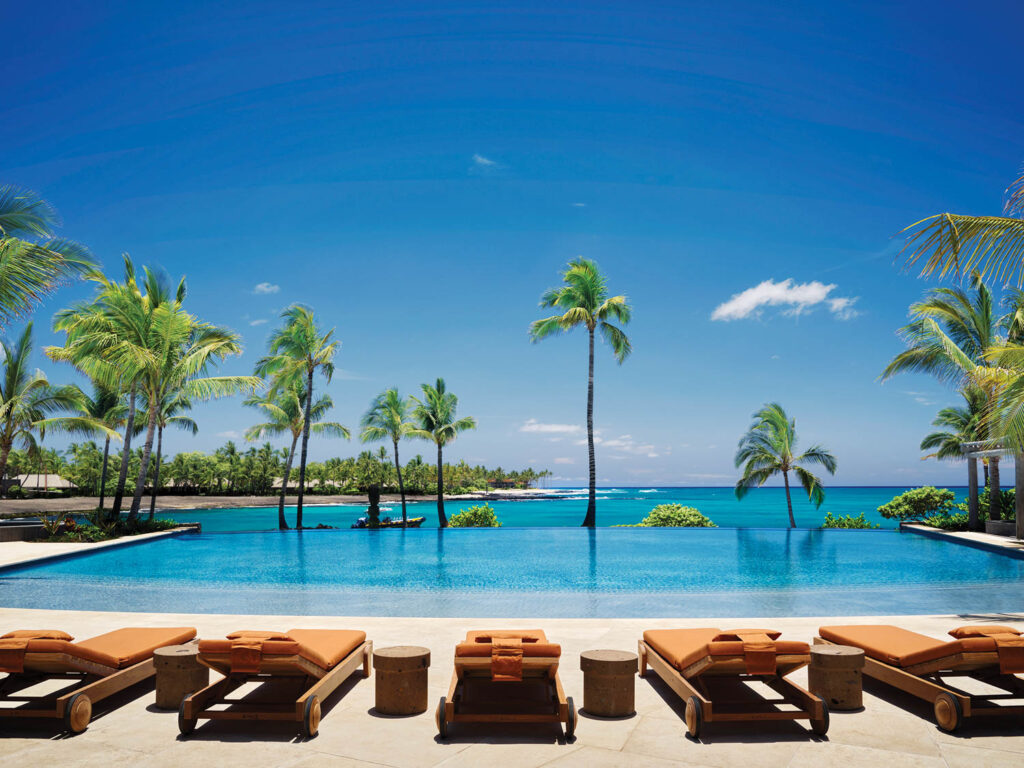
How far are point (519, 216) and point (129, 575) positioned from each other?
20919mm

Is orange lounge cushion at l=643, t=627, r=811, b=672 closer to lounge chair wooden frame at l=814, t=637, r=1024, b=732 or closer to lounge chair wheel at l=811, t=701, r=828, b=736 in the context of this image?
lounge chair wheel at l=811, t=701, r=828, b=736

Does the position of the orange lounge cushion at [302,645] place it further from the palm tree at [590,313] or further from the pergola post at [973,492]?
the pergola post at [973,492]

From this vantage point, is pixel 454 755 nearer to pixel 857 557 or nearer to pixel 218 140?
pixel 857 557

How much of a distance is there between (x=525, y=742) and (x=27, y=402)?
74.0 feet

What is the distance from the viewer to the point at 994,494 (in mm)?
16875

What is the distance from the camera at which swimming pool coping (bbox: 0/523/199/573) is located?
1120cm

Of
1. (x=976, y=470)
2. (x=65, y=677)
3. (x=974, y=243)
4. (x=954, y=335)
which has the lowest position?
(x=65, y=677)

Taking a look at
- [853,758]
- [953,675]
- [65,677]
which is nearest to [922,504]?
[953,675]

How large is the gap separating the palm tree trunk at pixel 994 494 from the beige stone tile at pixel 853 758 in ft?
56.4

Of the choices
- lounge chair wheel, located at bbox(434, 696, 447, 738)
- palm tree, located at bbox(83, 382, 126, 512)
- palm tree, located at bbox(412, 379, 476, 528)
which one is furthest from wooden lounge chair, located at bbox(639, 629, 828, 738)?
palm tree, located at bbox(83, 382, 126, 512)

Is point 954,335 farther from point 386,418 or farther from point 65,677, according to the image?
point 65,677

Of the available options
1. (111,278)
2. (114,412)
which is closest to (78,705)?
(111,278)

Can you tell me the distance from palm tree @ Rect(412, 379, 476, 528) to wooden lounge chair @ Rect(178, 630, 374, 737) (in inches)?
838

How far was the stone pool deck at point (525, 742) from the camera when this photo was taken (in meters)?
3.09
